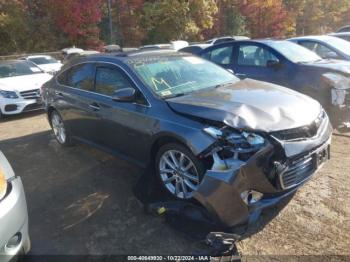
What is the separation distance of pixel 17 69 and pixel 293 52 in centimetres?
740

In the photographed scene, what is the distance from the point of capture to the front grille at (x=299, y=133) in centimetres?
317

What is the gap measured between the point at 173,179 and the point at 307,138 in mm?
1424

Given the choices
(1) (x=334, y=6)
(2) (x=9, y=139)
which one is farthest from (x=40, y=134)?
(1) (x=334, y=6)

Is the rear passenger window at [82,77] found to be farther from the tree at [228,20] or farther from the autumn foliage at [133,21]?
the tree at [228,20]

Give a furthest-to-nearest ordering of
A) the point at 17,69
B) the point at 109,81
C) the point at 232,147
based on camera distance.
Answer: the point at 17,69, the point at 109,81, the point at 232,147

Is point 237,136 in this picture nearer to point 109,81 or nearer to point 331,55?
point 109,81

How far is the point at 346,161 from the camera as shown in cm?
465

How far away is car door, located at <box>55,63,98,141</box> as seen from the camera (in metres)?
4.89

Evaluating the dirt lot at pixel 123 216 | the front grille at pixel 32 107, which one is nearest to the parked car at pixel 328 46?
the dirt lot at pixel 123 216

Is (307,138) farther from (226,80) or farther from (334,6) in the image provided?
(334,6)

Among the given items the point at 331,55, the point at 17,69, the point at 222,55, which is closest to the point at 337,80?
the point at 331,55

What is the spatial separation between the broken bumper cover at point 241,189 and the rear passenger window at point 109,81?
5.65ft

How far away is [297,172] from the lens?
325cm

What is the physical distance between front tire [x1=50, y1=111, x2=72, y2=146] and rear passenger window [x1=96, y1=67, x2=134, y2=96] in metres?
1.41
